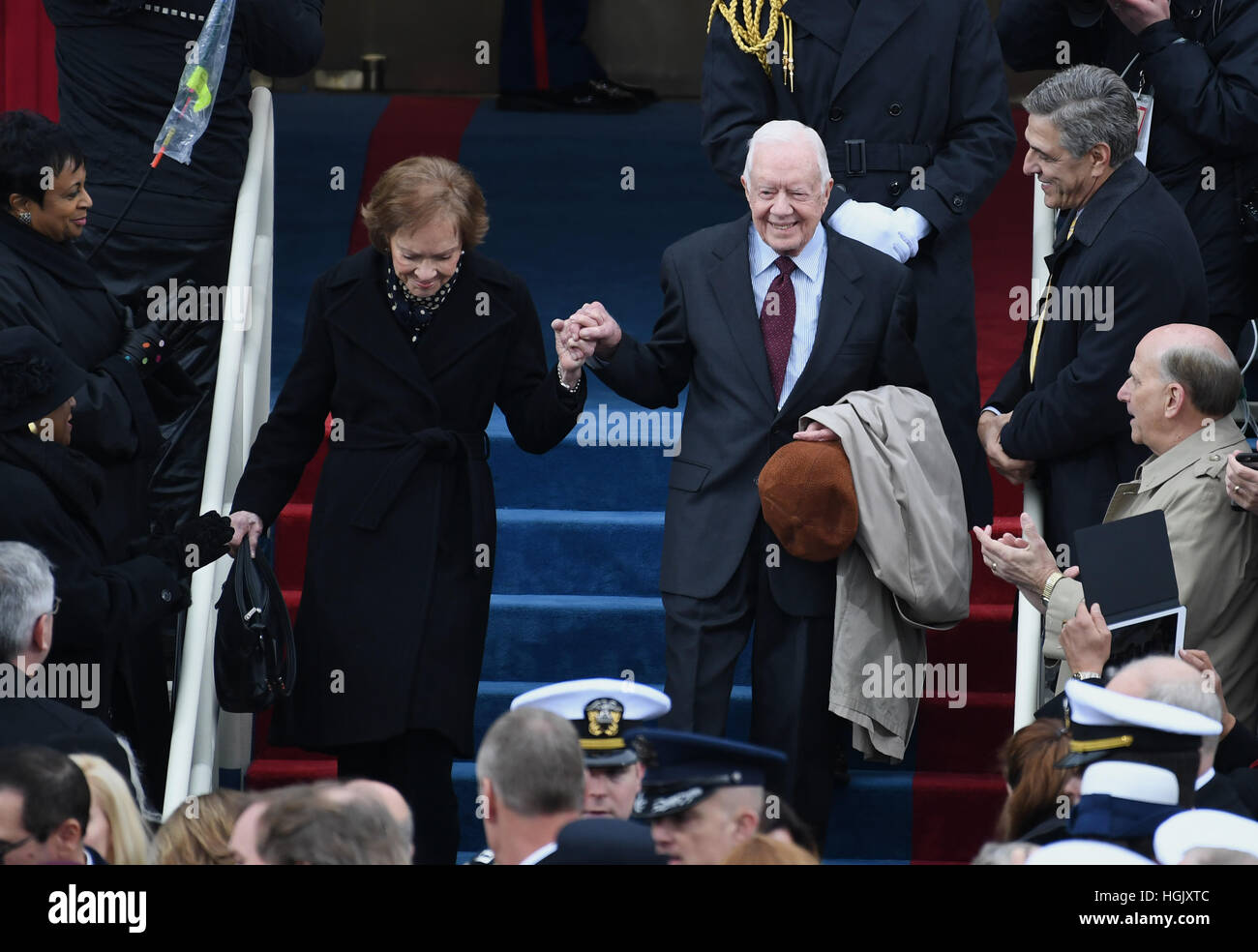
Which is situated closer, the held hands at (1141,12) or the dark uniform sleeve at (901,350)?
the dark uniform sleeve at (901,350)

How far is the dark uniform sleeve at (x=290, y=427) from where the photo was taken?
16.6 ft

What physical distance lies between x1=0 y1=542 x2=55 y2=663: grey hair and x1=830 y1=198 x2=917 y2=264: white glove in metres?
2.31

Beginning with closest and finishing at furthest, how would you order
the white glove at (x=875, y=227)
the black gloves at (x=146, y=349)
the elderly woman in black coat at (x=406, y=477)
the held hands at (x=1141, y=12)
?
the elderly woman in black coat at (x=406, y=477)
the black gloves at (x=146, y=349)
the white glove at (x=875, y=227)
the held hands at (x=1141, y=12)

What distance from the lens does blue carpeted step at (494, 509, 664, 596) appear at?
20.4 feet

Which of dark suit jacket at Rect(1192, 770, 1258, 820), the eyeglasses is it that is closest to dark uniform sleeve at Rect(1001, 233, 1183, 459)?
dark suit jacket at Rect(1192, 770, 1258, 820)

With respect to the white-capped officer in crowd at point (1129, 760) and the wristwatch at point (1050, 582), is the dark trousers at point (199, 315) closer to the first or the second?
the wristwatch at point (1050, 582)

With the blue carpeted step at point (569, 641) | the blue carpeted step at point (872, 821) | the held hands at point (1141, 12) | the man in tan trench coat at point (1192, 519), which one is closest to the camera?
the man in tan trench coat at point (1192, 519)

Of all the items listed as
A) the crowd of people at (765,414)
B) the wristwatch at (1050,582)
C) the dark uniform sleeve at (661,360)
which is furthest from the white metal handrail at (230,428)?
the wristwatch at (1050,582)

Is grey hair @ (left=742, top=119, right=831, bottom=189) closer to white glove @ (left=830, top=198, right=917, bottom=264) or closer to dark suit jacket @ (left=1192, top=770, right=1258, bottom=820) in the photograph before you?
white glove @ (left=830, top=198, right=917, bottom=264)

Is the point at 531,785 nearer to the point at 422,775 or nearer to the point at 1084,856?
the point at 1084,856

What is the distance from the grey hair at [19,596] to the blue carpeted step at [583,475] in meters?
2.62
